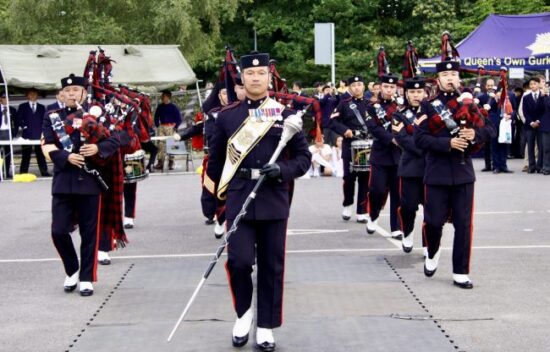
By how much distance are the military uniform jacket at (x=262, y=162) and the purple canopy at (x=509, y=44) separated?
18.5 metres

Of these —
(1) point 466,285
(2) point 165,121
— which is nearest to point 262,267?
(1) point 466,285

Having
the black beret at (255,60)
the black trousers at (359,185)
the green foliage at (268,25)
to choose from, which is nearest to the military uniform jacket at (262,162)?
the black beret at (255,60)

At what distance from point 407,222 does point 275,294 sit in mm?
4414

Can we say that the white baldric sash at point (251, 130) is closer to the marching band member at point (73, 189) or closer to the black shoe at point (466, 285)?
the marching band member at point (73, 189)

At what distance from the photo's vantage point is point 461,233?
9555mm

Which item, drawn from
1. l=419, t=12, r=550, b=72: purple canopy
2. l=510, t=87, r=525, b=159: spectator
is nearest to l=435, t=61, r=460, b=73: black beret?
l=510, t=87, r=525, b=159: spectator

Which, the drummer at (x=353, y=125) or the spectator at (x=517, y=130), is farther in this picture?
the spectator at (x=517, y=130)

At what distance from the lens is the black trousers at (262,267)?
24.3 ft

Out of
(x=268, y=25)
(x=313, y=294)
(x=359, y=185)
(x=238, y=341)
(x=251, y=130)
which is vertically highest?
(x=268, y=25)

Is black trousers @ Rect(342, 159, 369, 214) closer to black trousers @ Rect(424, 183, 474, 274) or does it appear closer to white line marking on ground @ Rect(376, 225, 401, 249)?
white line marking on ground @ Rect(376, 225, 401, 249)

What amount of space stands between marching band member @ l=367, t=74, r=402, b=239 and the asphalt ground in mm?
332

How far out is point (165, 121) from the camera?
25.8 meters

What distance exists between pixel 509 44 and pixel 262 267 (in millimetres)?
20726

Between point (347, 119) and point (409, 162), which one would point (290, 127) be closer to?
point (409, 162)
